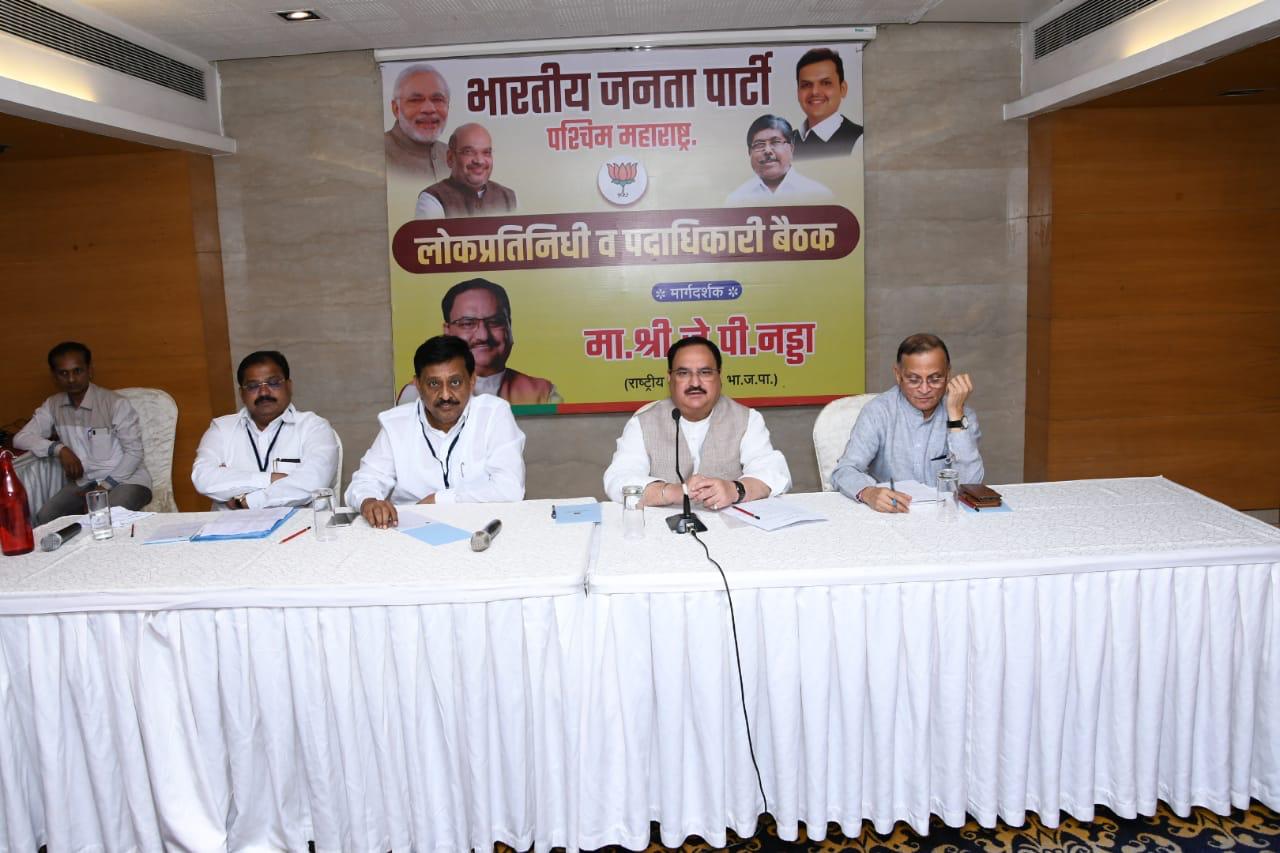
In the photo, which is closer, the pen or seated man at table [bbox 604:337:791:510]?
the pen

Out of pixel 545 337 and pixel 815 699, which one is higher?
pixel 545 337

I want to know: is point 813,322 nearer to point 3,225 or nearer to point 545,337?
point 545,337

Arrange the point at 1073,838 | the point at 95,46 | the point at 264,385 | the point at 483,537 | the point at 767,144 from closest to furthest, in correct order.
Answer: the point at 1073,838, the point at 483,537, the point at 264,385, the point at 95,46, the point at 767,144

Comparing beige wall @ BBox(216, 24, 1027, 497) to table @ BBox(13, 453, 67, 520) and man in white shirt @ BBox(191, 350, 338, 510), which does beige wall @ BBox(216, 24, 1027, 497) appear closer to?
table @ BBox(13, 453, 67, 520)

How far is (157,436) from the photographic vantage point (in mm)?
4453

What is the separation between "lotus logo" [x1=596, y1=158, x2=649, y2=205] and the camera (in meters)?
4.93

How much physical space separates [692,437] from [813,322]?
202cm

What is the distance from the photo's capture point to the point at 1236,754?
229cm

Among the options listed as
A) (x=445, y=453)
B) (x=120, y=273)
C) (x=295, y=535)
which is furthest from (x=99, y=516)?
(x=120, y=273)

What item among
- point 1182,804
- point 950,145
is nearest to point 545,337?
point 950,145

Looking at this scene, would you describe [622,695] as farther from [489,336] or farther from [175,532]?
[489,336]

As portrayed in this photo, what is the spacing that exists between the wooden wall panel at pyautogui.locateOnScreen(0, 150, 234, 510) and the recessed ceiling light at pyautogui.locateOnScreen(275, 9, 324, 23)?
3.72ft

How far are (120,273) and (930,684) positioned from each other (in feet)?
15.9

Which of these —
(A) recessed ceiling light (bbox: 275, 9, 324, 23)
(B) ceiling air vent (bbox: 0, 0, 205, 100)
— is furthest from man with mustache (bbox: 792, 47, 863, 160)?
(B) ceiling air vent (bbox: 0, 0, 205, 100)
